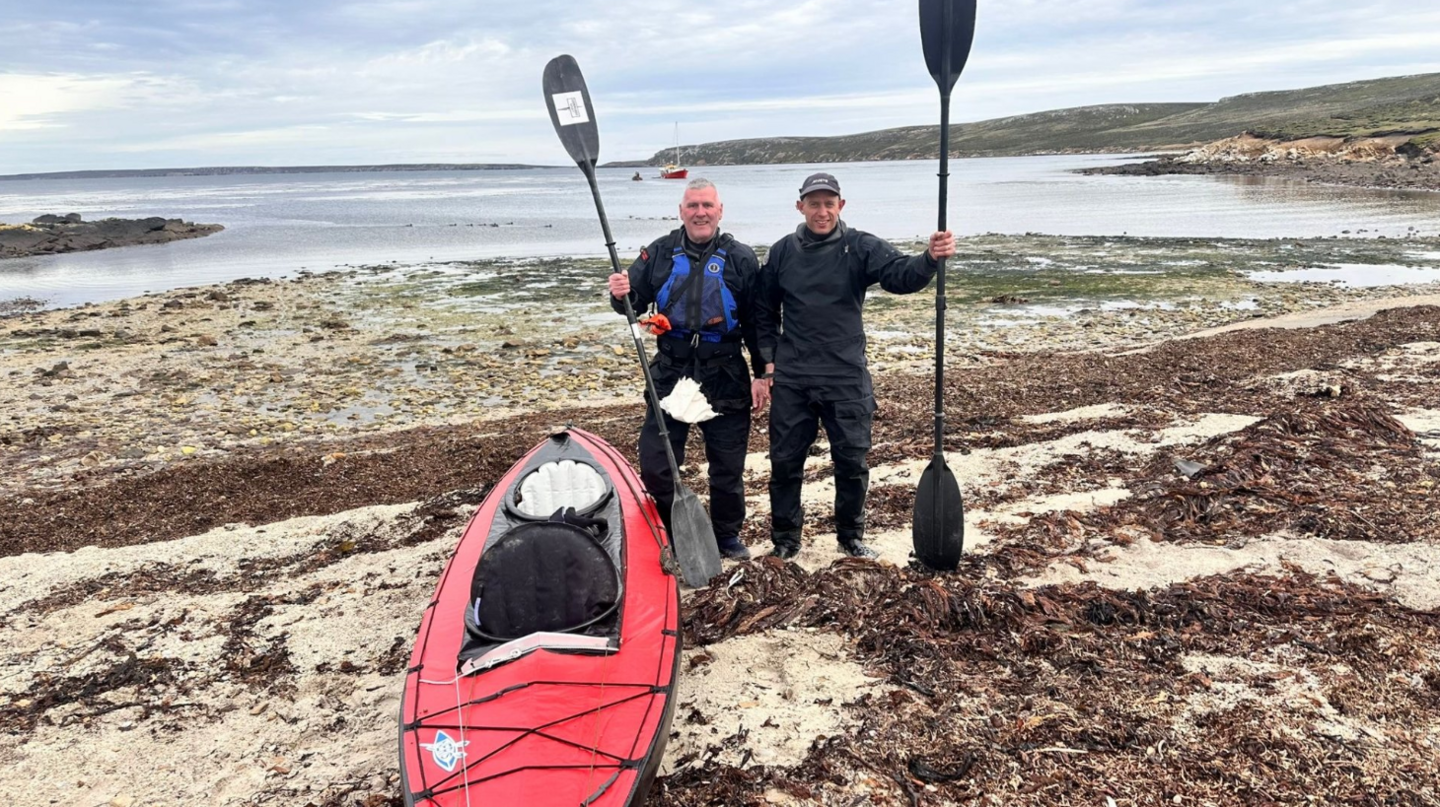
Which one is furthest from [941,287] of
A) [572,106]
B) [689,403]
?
[572,106]

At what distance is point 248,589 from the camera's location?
562 centimetres

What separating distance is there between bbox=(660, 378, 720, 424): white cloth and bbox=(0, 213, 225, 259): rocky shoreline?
4167 centimetres

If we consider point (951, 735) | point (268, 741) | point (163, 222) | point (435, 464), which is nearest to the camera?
point (951, 735)

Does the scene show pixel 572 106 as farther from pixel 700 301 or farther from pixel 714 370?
pixel 714 370

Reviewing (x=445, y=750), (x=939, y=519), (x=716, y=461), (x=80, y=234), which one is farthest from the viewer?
(x=80, y=234)

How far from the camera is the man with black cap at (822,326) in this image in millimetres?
4602

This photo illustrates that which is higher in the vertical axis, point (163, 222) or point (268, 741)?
point (163, 222)

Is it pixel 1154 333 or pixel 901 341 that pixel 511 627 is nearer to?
pixel 901 341

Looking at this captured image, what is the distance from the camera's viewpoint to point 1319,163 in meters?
56.4

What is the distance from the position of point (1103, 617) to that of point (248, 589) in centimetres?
533

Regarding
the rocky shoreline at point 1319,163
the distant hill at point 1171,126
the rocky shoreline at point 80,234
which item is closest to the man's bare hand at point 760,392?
the rocky shoreline at point 80,234

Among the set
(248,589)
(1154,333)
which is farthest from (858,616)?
(1154,333)

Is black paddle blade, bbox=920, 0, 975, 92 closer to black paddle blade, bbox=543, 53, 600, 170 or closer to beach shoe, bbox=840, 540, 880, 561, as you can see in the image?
black paddle blade, bbox=543, 53, 600, 170

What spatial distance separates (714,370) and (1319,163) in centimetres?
6755
